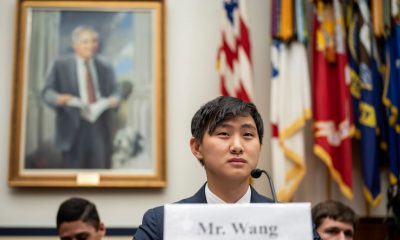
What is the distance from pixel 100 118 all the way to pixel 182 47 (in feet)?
2.98

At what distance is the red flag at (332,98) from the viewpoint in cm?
453

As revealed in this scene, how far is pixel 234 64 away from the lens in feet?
15.4

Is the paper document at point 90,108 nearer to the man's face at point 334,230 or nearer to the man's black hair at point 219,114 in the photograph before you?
the man's face at point 334,230

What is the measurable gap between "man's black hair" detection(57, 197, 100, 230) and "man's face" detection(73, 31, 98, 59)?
169cm

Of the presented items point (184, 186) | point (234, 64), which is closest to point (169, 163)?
point (184, 186)

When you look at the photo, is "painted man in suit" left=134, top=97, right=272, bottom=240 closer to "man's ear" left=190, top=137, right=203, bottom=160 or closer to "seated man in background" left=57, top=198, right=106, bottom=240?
"man's ear" left=190, top=137, right=203, bottom=160

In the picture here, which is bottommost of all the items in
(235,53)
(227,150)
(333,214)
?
(333,214)

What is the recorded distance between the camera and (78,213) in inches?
136

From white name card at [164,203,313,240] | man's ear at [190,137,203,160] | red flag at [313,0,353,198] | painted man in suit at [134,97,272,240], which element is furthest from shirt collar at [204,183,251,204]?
red flag at [313,0,353,198]

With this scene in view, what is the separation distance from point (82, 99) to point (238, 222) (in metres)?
3.49

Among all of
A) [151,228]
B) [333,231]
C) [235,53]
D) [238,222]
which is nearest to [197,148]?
[151,228]

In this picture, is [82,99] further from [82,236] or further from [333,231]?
[333,231]

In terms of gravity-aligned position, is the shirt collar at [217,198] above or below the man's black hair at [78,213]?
above

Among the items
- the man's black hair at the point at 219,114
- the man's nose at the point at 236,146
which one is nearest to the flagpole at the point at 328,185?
the man's black hair at the point at 219,114
